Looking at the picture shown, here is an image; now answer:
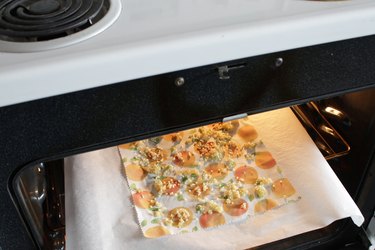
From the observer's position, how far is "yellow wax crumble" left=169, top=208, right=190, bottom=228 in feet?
2.56

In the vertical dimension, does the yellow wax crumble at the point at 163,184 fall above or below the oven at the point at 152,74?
below

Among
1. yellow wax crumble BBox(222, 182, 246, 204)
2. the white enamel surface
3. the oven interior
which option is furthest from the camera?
yellow wax crumble BBox(222, 182, 246, 204)

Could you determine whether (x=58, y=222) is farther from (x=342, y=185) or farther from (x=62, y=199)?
(x=342, y=185)

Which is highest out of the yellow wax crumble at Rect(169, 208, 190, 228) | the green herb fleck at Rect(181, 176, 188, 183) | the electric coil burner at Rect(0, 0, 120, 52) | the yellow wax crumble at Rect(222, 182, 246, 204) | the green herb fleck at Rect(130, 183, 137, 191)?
the electric coil burner at Rect(0, 0, 120, 52)

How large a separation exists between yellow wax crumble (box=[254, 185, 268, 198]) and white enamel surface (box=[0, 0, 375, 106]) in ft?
1.19

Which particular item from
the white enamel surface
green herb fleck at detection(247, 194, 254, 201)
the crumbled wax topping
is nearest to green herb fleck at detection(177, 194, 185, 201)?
the crumbled wax topping

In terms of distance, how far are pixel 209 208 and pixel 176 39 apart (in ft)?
1.33

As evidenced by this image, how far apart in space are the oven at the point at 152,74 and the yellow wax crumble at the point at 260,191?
249mm

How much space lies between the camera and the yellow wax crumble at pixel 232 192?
814 millimetres

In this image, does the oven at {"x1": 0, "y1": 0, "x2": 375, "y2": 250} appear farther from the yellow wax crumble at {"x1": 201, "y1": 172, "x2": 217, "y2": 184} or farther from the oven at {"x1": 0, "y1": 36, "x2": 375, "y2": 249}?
the yellow wax crumble at {"x1": 201, "y1": 172, "x2": 217, "y2": 184}

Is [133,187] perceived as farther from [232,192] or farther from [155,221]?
[232,192]

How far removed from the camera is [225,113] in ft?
1.99

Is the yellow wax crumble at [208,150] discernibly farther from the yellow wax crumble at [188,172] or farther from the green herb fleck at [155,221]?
the green herb fleck at [155,221]

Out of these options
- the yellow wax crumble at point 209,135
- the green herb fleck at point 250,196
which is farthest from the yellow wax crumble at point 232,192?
the yellow wax crumble at point 209,135
